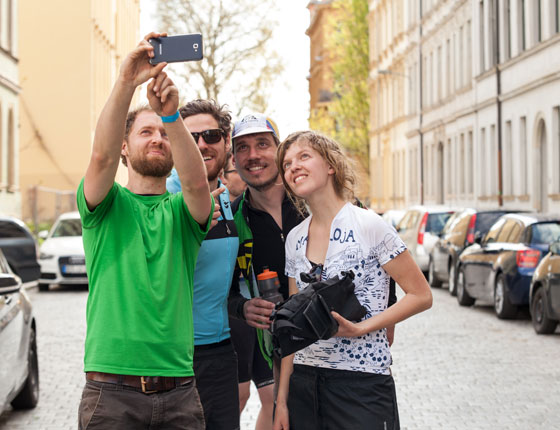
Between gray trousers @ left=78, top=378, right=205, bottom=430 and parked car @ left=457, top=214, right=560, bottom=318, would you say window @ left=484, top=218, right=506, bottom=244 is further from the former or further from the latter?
gray trousers @ left=78, top=378, right=205, bottom=430

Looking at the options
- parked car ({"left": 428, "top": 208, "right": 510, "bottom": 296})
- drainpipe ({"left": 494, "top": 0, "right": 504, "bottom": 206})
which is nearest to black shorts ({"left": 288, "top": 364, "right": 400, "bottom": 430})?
parked car ({"left": 428, "top": 208, "right": 510, "bottom": 296})

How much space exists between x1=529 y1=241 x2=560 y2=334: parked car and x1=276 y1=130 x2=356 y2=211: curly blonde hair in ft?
28.6

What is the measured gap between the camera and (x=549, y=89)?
30062mm

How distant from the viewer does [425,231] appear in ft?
83.5

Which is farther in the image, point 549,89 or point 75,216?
point 549,89

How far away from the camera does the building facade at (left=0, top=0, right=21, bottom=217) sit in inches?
1383

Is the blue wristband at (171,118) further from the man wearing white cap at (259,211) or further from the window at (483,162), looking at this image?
the window at (483,162)

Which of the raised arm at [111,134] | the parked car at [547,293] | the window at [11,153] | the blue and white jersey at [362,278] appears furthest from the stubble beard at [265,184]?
the window at [11,153]

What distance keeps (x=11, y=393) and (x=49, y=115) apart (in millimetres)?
39119

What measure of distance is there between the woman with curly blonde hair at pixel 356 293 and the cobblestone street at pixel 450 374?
13.8ft

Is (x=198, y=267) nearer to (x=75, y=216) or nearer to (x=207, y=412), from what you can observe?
(x=207, y=412)

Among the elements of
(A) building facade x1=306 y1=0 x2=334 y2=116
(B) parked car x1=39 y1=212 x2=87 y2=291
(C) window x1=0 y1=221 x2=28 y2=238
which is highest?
(A) building facade x1=306 y1=0 x2=334 y2=116

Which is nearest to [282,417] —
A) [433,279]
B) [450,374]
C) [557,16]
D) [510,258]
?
[450,374]

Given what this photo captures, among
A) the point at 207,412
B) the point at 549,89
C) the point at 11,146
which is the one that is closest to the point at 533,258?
the point at 207,412
